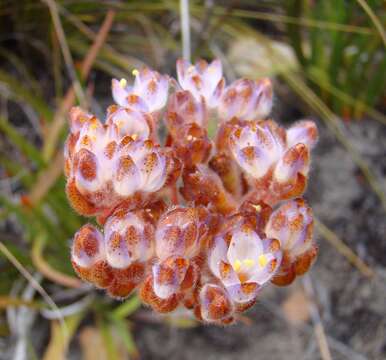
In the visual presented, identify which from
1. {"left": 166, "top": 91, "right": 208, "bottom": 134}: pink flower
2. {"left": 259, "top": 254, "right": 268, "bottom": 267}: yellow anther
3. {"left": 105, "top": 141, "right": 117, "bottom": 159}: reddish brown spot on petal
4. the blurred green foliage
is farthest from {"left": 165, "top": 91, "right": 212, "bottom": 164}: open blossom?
the blurred green foliage

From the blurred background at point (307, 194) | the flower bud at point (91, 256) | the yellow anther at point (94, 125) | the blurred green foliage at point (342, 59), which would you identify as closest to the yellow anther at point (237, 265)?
the flower bud at point (91, 256)

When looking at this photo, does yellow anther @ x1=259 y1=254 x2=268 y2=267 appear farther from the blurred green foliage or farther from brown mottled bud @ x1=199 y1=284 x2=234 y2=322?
the blurred green foliage

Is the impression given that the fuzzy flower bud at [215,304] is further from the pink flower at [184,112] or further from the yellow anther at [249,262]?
the pink flower at [184,112]

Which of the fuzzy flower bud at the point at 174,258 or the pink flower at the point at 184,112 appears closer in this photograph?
the fuzzy flower bud at the point at 174,258

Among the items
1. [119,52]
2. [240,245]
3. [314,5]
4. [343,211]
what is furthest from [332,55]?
[240,245]

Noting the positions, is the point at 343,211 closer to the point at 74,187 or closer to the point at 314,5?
the point at 314,5

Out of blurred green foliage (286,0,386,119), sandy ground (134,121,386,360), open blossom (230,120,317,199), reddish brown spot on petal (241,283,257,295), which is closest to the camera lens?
reddish brown spot on petal (241,283,257,295)
